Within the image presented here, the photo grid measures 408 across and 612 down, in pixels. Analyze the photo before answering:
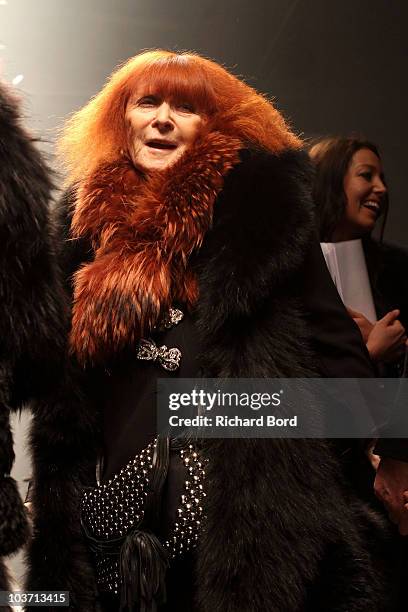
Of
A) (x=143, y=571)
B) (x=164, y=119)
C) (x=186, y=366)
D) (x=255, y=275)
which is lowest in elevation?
(x=143, y=571)

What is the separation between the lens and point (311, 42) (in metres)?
1.32

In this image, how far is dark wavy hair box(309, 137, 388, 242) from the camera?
131 cm

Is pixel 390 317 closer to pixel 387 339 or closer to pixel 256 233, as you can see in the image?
pixel 387 339

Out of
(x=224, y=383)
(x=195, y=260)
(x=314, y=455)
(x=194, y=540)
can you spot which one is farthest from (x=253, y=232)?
(x=194, y=540)

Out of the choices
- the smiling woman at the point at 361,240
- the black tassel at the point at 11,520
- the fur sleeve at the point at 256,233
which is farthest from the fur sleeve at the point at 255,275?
the black tassel at the point at 11,520

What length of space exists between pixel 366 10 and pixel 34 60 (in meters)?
0.63

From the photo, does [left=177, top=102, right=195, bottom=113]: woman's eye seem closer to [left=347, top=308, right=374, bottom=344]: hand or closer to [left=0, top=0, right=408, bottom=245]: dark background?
[left=0, top=0, right=408, bottom=245]: dark background

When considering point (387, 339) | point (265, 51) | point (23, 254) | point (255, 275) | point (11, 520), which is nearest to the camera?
point (11, 520)

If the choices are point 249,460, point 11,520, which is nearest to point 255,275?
point 249,460

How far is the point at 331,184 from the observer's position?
132cm

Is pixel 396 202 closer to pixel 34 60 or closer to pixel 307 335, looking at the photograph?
pixel 307 335

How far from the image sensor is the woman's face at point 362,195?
128 centimetres

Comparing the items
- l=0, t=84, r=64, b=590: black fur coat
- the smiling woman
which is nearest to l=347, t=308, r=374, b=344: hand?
the smiling woman

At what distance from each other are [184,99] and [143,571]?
781mm
